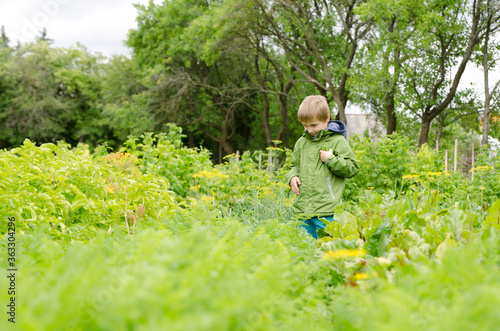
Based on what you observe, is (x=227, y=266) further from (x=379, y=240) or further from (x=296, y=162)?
(x=296, y=162)

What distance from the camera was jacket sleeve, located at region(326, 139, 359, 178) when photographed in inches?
137

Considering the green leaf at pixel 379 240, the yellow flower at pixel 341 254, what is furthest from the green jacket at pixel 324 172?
the yellow flower at pixel 341 254

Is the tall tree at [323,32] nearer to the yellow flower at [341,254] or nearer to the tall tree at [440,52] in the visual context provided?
the tall tree at [440,52]

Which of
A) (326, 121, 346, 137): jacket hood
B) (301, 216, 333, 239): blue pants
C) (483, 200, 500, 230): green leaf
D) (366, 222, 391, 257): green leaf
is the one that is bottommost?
(301, 216, 333, 239): blue pants

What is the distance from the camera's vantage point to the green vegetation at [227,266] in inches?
28.1

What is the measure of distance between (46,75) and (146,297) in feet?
107

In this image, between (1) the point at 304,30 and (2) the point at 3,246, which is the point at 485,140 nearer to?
(1) the point at 304,30

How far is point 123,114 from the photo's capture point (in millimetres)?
20578

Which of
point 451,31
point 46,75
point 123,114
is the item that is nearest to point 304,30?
point 451,31

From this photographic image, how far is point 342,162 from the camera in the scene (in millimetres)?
3473

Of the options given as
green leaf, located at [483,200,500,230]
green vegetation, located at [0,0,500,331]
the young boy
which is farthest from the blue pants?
green leaf, located at [483,200,500,230]

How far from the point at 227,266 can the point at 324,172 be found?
2.70 m

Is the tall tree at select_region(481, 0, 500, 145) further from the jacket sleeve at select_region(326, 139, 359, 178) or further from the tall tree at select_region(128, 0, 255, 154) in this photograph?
the jacket sleeve at select_region(326, 139, 359, 178)

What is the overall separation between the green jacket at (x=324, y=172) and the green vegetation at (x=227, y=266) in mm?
425
